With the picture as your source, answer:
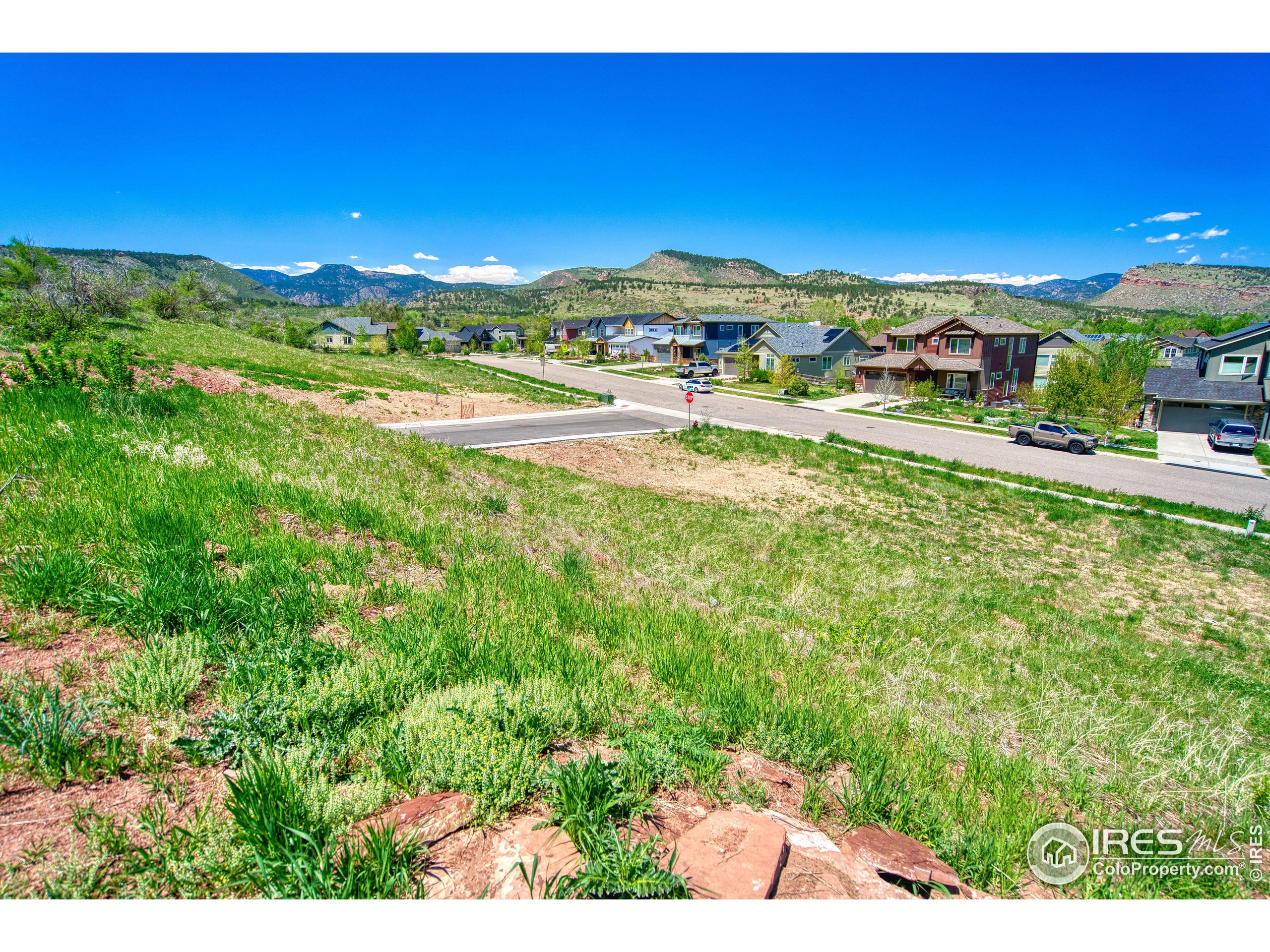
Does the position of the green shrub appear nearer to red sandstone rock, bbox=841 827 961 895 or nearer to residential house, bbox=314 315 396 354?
red sandstone rock, bbox=841 827 961 895

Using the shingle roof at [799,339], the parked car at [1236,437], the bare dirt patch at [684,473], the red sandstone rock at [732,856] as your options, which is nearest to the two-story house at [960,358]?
the shingle roof at [799,339]

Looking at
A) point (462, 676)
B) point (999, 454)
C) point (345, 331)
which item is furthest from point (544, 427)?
point (345, 331)

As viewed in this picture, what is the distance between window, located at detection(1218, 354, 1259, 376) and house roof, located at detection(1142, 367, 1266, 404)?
3.43 feet

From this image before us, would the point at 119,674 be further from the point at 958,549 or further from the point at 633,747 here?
the point at 958,549

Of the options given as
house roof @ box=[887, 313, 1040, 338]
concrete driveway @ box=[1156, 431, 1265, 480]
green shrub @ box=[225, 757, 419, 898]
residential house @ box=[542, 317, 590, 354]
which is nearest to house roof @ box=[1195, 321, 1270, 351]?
concrete driveway @ box=[1156, 431, 1265, 480]

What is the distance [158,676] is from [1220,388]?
53.5 m

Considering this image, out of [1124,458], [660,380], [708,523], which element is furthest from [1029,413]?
[708,523]

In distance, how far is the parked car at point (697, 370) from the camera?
2491 inches

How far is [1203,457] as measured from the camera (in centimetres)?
2969

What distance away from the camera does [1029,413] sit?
137 ft

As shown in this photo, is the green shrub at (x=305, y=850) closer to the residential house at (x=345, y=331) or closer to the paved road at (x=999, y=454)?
the paved road at (x=999, y=454)

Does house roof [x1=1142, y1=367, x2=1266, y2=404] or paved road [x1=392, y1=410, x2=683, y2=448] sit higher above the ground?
house roof [x1=1142, y1=367, x2=1266, y2=404]

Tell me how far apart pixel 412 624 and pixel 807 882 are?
3606 mm

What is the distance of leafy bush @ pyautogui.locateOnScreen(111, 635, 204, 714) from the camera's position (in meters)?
3.30
